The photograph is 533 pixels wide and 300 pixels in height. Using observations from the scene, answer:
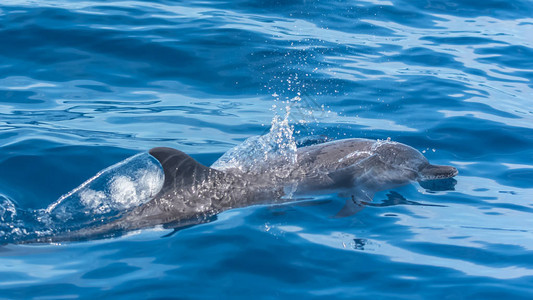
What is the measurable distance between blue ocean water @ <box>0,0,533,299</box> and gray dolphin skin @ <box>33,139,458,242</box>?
0.24 meters

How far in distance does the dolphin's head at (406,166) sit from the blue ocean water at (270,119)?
0.78ft

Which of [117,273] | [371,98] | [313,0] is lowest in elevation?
[117,273]

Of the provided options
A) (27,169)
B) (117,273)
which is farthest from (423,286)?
(27,169)

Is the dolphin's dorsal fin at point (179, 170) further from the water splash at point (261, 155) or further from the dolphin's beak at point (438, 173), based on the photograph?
the dolphin's beak at point (438, 173)

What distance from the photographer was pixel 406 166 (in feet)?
28.7

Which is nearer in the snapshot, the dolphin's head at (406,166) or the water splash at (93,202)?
the water splash at (93,202)

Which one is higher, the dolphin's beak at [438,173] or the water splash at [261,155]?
the water splash at [261,155]

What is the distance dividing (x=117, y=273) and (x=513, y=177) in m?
5.89

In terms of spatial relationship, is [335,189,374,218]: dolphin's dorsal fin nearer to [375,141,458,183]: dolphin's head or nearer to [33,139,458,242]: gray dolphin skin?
[33,139,458,242]: gray dolphin skin

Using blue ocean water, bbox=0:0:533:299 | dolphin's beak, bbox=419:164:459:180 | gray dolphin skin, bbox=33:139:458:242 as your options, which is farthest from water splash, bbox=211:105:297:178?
dolphin's beak, bbox=419:164:459:180

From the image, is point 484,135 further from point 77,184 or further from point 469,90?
point 77,184

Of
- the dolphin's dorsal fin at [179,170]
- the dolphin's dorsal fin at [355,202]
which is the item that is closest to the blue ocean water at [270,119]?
the dolphin's dorsal fin at [355,202]

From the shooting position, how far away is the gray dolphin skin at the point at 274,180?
6.82m

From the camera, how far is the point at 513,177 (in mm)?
8969
